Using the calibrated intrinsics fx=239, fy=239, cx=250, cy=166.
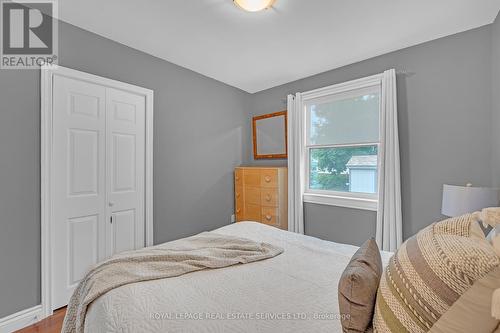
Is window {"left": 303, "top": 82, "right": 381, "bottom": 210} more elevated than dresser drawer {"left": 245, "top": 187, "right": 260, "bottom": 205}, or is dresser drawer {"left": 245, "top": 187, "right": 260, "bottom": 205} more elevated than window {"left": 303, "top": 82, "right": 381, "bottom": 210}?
window {"left": 303, "top": 82, "right": 381, "bottom": 210}

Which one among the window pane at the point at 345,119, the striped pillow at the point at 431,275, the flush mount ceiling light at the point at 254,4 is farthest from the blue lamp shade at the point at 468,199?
the flush mount ceiling light at the point at 254,4

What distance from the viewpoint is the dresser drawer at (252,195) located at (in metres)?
3.57

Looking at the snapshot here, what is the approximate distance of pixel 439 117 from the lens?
2439 mm

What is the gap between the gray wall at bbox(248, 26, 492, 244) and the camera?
224 cm

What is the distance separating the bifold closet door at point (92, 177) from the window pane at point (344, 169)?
2321 millimetres

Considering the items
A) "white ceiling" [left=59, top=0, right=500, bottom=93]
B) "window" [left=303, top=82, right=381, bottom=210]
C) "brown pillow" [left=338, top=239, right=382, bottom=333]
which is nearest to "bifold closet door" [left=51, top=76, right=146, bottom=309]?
"white ceiling" [left=59, top=0, right=500, bottom=93]

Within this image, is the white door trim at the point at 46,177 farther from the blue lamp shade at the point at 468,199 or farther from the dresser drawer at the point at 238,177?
the blue lamp shade at the point at 468,199

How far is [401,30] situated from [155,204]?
322 cm

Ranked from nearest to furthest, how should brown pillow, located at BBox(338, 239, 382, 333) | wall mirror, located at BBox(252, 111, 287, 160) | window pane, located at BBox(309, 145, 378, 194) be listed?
1. brown pillow, located at BBox(338, 239, 382, 333)
2. window pane, located at BBox(309, 145, 378, 194)
3. wall mirror, located at BBox(252, 111, 287, 160)

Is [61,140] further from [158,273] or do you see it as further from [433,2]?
[433,2]

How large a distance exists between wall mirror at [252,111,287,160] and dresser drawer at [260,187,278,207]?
0.62m

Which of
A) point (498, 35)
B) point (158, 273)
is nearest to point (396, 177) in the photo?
point (498, 35)

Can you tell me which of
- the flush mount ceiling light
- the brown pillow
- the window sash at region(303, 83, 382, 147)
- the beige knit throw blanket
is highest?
the flush mount ceiling light

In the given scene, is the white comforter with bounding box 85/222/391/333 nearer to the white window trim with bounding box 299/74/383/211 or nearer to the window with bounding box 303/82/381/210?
the white window trim with bounding box 299/74/383/211
